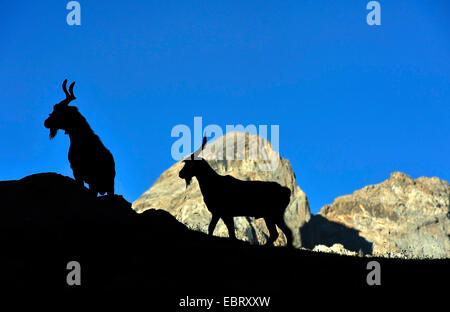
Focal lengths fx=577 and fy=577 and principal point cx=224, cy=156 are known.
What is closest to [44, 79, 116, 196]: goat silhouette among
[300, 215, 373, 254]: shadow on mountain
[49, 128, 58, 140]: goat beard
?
[49, 128, 58, 140]: goat beard

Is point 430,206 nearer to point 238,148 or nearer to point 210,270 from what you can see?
point 238,148

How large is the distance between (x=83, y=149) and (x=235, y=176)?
447 feet

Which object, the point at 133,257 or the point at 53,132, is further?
the point at 53,132

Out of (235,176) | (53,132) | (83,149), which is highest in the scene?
(235,176)

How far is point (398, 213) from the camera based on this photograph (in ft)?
609

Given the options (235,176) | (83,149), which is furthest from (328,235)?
(83,149)

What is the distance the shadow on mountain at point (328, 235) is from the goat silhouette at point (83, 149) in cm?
16330

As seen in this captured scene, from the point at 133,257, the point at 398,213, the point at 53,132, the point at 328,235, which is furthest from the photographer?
the point at 398,213

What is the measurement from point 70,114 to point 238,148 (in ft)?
492

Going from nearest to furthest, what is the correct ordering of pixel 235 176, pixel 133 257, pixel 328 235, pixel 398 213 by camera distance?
1. pixel 133 257
2. pixel 235 176
3. pixel 328 235
4. pixel 398 213

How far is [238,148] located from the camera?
168250mm

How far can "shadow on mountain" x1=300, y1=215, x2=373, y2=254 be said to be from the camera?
177625 millimetres

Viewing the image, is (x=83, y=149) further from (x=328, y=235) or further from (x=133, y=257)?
(x=328, y=235)

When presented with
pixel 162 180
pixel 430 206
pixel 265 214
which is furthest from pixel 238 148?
pixel 265 214
